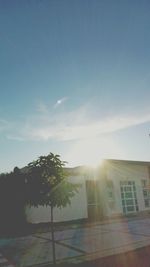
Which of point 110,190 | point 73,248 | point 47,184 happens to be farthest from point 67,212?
point 47,184

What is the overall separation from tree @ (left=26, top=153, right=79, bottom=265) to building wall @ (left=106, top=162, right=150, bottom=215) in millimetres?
13161

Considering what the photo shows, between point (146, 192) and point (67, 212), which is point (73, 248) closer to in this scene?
point (67, 212)

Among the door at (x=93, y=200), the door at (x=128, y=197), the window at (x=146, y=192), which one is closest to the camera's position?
the door at (x=93, y=200)

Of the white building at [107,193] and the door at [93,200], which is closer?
the white building at [107,193]

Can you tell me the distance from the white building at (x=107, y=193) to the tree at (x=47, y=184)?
9.26m

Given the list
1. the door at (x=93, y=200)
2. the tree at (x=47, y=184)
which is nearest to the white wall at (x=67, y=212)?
the door at (x=93, y=200)

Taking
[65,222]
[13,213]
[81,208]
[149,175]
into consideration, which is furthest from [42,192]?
[149,175]

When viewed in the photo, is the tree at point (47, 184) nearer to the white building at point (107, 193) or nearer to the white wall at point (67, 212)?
the white wall at point (67, 212)

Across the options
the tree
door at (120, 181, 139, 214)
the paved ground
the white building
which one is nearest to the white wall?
the white building

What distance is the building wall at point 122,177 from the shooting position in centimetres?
2094

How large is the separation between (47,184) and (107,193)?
45.4 ft

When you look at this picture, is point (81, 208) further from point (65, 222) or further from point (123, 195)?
point (123, 195)

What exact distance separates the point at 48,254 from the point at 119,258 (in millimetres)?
2471

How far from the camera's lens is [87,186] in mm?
20406
